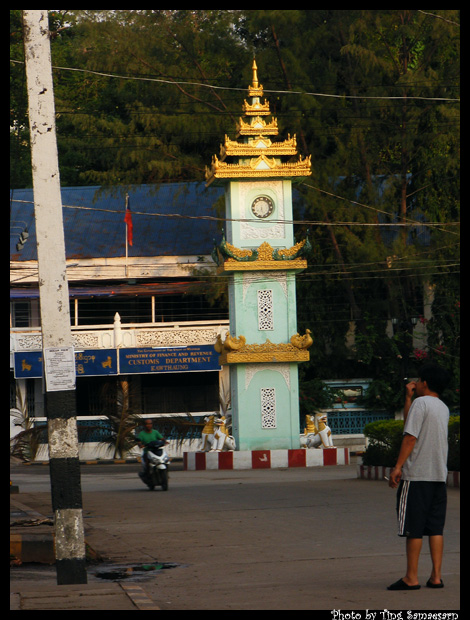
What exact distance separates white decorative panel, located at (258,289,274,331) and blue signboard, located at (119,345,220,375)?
8498mm

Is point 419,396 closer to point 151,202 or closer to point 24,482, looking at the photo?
point 24,482

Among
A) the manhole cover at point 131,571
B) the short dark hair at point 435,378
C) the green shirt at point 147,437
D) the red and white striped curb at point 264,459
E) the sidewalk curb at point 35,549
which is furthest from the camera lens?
the red and white striped curb at point 264,459

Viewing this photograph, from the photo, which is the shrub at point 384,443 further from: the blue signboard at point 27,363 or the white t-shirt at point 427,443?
the blue signboard at point 27,363

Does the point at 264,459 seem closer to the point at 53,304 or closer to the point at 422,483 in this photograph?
the point at 53,304

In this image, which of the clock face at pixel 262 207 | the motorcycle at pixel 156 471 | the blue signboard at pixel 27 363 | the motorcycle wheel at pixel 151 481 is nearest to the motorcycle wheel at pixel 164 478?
the motorcycle at pixel 156 471

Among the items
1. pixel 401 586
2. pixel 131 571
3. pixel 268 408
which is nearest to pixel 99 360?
pixel 268 408

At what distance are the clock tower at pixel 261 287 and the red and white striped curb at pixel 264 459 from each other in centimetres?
55

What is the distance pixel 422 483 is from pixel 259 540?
410 cm

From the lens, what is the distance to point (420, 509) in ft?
23.5

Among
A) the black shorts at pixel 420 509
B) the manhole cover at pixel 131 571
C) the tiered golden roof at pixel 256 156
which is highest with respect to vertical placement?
the tiered golden roof at pixel 256 156

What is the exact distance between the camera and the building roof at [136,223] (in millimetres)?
34438

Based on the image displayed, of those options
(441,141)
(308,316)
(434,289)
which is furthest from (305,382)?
(441,141)

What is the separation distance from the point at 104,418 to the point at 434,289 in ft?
39.2

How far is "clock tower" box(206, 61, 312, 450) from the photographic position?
77.4 feet
